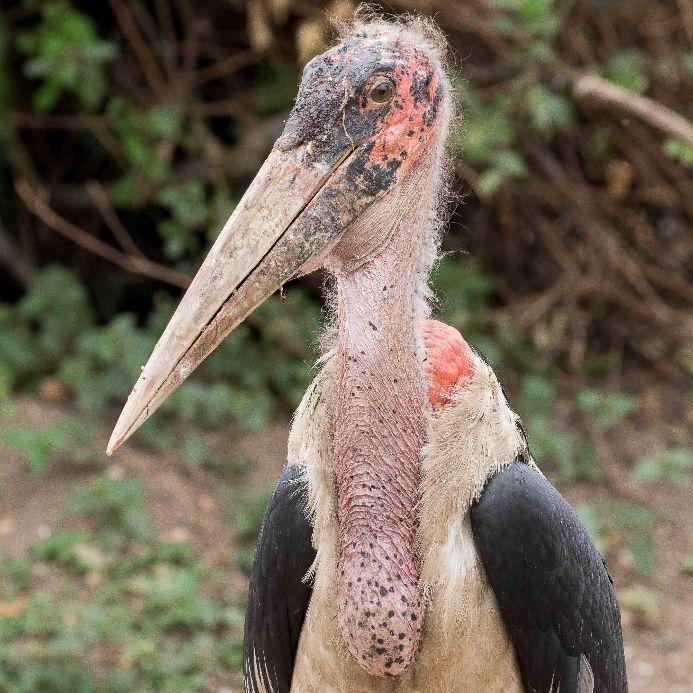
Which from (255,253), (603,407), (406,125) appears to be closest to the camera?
(255,253)

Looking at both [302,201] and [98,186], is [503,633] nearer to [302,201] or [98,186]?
[302,201]

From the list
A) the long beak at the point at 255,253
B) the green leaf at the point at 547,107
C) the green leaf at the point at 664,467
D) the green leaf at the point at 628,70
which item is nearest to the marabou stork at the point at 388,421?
the long beak at the point at 255,253

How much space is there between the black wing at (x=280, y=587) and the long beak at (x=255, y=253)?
20.5 inches

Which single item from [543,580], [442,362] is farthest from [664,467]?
[442,362]

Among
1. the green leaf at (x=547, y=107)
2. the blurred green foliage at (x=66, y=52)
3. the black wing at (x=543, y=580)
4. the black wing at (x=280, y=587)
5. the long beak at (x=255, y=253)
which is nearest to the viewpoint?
the long beak at (x=255, y=253)

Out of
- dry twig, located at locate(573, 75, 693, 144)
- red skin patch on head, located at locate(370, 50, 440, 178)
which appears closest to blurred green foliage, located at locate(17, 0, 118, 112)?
dry twig, located at locate(573, 75, 693, 144)

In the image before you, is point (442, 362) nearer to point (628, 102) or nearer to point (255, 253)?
point (255, 253)

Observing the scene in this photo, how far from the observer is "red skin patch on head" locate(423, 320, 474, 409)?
257cm

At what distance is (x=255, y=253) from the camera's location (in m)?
2.35

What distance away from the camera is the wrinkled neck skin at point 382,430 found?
8.09 ft

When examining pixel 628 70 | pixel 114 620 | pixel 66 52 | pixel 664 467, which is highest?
pixel 66 52

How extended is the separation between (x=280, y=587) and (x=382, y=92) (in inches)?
45.4

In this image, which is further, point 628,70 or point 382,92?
point 628,70

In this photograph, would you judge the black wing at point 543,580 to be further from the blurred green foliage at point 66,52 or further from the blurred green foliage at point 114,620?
the blurred green foliage at point 66,52
